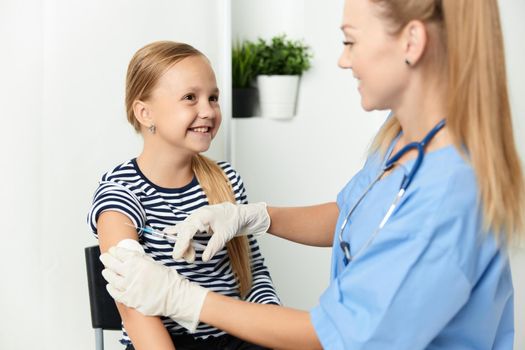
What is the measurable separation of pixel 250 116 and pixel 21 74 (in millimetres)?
948

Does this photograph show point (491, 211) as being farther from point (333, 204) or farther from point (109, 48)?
point (109, 48)

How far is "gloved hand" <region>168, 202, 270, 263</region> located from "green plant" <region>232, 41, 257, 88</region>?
1016 mm

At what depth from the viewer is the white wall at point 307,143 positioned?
2.49 metres

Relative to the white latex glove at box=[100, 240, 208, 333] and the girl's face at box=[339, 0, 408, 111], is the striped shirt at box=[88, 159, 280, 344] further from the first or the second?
the girl's face at box=[339, 0, 408, 111]

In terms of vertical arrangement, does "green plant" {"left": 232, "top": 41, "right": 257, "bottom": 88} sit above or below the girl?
above

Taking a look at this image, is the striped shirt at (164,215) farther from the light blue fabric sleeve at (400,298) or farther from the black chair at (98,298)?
the light blue fabric sleeve at (400,298)

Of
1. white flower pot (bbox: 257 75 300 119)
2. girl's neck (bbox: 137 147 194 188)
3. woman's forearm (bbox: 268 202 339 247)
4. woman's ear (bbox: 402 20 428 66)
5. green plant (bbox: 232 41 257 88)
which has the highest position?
woman's ear (bbox: 402 20 428 66)

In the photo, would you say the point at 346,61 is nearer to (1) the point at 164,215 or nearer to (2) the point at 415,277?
(2) the point at 415,277

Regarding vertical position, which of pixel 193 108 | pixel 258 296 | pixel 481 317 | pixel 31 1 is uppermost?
pixel 31 1

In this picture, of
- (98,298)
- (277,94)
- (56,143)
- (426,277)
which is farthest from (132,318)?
(277,94)

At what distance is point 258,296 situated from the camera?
1592 mm

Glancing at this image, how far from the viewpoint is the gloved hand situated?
1360 mm

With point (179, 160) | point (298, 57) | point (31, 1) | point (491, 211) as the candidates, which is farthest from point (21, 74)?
point (491, 211)

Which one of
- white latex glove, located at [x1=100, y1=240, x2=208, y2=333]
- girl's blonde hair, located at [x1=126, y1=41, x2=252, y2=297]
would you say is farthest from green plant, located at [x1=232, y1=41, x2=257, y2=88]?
white latex glove, located at [x1=100, y1=240, x2=208, y2=333]
